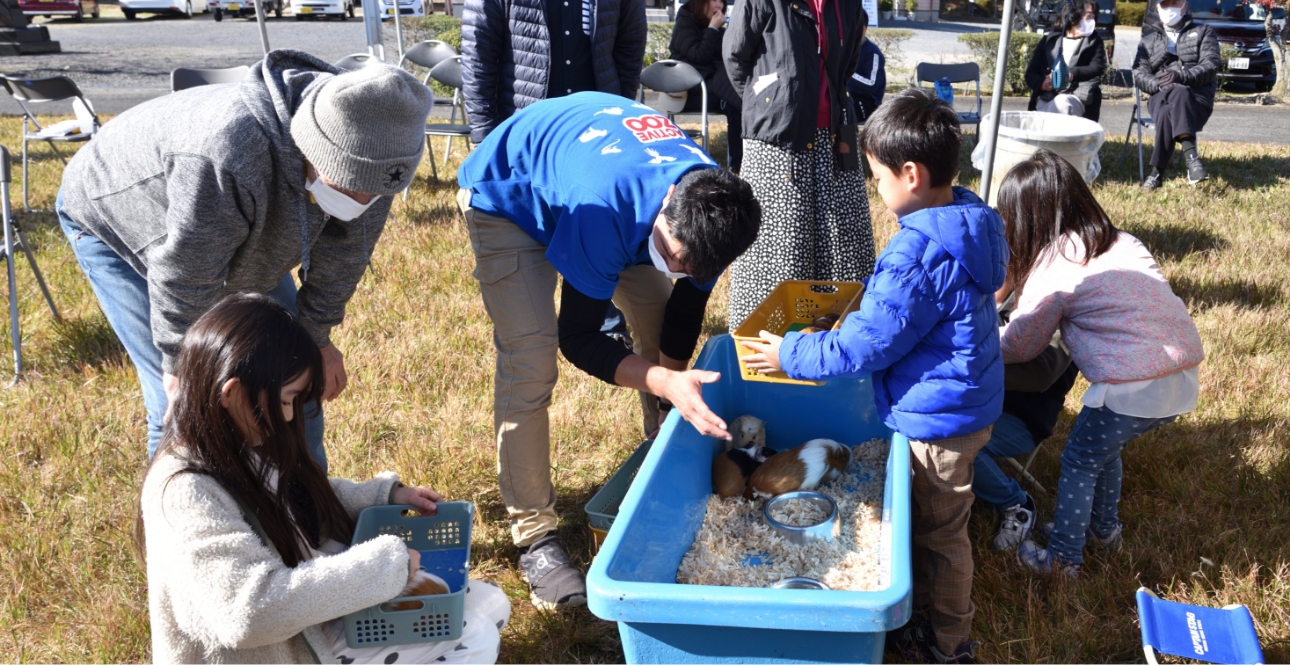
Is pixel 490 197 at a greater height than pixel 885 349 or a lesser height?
greater

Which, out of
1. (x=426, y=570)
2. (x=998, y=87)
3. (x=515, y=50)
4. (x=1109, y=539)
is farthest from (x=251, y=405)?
(x=998, y=87)

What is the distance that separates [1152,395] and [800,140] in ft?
5.62

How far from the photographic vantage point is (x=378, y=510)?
86.1 inches

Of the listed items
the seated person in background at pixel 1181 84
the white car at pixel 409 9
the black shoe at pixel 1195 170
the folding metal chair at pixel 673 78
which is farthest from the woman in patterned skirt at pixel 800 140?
the white car at pixel 409 9

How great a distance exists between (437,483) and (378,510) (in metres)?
0.97

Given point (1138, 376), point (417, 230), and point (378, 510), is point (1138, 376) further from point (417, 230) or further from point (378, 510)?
point (417, 230)

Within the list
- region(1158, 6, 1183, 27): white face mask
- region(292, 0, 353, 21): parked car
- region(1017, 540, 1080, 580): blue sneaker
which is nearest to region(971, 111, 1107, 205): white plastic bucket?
region(1017, 540, 1080, 580): blue sneaker

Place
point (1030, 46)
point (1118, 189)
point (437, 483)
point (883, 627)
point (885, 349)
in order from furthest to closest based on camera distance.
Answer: point (1030, 46) < point (1118, 189) < point (437, 483) < point (885, 349) < point (883, 627)

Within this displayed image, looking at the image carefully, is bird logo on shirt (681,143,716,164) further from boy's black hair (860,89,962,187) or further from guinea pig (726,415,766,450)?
A: guinea pig (726,415,766,450)

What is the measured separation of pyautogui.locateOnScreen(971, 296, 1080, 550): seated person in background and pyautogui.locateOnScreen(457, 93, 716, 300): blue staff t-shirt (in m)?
1.28

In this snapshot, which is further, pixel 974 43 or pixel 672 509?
pixel 974 43

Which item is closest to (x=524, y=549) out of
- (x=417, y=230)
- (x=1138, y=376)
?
(x=1138, y=376)

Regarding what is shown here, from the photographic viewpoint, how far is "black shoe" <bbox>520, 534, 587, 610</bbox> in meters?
2.50

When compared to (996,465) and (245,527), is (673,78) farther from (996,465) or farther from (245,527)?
(245,527)
